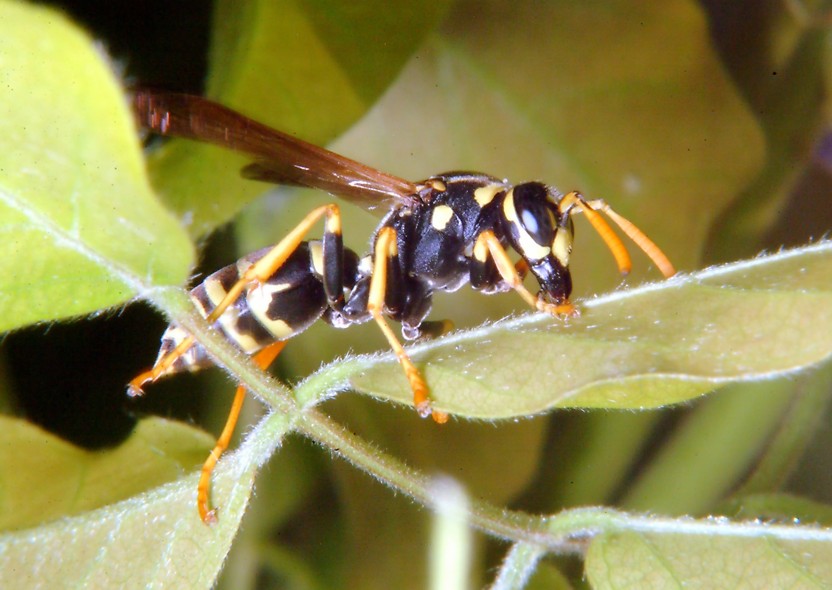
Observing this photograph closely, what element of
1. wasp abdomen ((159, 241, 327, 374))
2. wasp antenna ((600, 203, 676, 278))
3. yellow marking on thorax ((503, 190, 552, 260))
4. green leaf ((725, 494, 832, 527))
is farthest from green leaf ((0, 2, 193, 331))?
green leaf ((725, 494, 832, 527))

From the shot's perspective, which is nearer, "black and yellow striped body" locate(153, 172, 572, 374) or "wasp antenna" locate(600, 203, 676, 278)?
"wasp antenna" locate(600, 203, 676, 278)

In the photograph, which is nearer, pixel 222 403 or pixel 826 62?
pixel 222 403

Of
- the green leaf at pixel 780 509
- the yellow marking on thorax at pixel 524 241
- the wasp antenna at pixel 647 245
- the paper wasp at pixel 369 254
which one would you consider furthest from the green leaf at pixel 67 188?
the green leaf at pixel 780 509

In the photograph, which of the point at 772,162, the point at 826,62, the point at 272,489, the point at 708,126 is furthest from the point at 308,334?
the point at 826,62

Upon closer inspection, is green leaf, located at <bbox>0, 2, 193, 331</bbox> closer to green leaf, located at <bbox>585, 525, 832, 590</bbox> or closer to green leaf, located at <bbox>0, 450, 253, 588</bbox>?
green leaf, located at <bbox>0, 450, 253, 588</bbox>

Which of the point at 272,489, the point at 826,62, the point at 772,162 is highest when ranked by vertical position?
the point at 826,62

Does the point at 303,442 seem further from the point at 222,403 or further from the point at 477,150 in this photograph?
the point at 477,150
